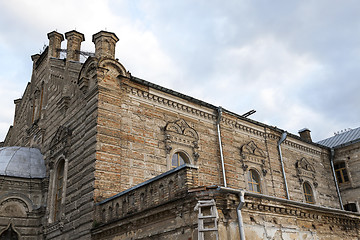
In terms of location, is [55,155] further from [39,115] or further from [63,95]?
[39,115]

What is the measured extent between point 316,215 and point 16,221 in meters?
10.1

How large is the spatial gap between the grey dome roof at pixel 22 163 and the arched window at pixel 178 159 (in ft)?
16.9

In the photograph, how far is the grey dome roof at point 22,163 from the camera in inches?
523

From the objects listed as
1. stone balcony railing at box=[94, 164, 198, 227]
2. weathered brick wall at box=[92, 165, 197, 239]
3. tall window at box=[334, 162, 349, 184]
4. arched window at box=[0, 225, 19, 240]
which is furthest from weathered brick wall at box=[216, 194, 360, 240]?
tall window at box=[334, 162, 349, 184]

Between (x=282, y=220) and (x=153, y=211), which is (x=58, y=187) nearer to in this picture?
(x=153, y=211)

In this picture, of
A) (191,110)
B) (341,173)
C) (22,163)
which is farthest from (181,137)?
(341,173)

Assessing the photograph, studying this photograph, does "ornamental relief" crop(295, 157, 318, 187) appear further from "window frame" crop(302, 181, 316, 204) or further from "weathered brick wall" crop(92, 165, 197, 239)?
"weathered brick wall" crop(92, 165, 197, 239)

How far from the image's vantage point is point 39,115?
55.0ft

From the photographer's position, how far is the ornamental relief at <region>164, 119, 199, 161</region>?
44.0 ft

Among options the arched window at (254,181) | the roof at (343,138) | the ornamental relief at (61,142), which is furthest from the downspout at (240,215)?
the roof at (343,138)

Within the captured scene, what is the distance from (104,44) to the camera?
1292 centimetres

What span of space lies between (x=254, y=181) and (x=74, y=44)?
10272 millimetres

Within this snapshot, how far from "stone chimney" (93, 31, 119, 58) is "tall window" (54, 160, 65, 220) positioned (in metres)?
4.42

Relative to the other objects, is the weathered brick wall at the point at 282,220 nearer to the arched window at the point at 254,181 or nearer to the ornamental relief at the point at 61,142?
the arched window at the point at 254,181
